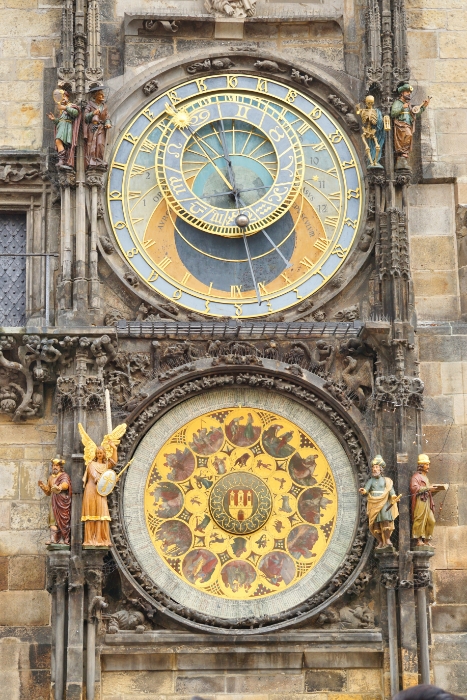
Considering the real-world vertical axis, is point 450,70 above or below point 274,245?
above

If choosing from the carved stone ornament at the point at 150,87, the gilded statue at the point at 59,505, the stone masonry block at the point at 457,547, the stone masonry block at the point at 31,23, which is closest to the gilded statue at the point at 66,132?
the carved stone ornament at the point at 150,87

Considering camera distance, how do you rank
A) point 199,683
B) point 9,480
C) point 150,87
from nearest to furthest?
point 199,683 < point 9,480 < point 150,87

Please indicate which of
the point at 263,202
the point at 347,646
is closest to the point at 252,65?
the point at 263,202

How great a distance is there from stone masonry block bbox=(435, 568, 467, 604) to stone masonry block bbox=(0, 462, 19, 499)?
3.41 metres

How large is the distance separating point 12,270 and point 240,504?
276 cm

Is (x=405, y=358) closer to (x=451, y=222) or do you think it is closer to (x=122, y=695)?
(x=451, y=222)

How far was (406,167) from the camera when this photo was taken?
34.6 feet

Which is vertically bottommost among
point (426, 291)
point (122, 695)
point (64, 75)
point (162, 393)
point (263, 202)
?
point (122, 695)

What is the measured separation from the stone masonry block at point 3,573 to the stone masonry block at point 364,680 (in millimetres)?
2732

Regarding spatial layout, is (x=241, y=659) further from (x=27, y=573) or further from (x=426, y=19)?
(x=426, y=19)

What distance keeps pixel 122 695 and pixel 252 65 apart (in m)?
5.28

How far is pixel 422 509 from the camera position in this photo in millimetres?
9750

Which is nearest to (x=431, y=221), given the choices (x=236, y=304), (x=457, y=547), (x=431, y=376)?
(x=431, y=376)

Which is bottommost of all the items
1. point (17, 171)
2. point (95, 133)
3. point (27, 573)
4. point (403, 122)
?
point (27, 573)
